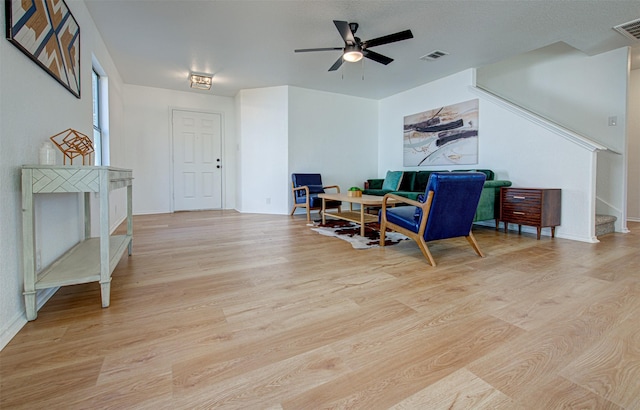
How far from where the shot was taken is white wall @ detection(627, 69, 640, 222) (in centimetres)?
488

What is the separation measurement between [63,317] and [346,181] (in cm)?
543

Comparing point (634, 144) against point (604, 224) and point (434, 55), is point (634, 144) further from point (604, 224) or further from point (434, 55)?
point (434, 55)

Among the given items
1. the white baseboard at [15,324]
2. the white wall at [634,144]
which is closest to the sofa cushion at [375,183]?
the white wall at [634,144]

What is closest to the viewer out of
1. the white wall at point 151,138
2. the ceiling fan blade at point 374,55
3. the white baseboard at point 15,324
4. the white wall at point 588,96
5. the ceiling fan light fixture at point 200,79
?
the white baseboard at point 15,324

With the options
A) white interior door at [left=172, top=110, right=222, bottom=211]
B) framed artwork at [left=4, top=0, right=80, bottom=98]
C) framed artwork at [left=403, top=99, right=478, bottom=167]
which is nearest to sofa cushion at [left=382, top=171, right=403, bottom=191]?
framed artwork at [left=403, top=99, right=478, bottom=167]

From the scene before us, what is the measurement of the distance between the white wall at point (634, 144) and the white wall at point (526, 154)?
2.38 m

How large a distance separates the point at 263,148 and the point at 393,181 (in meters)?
2.66

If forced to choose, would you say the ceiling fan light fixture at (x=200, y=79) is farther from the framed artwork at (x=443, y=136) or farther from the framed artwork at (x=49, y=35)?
the framed artwork at (x=443, y=136)

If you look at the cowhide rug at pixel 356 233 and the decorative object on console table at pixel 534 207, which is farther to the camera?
the decorative object on console table at pixel 534 207

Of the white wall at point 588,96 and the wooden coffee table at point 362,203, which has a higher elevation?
the white wall at point 588,96

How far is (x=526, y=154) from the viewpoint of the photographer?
163 inches

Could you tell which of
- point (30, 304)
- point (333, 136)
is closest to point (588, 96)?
point (333, 136)

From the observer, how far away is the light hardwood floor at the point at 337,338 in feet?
3.37

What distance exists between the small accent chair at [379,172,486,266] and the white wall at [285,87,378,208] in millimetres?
3565
